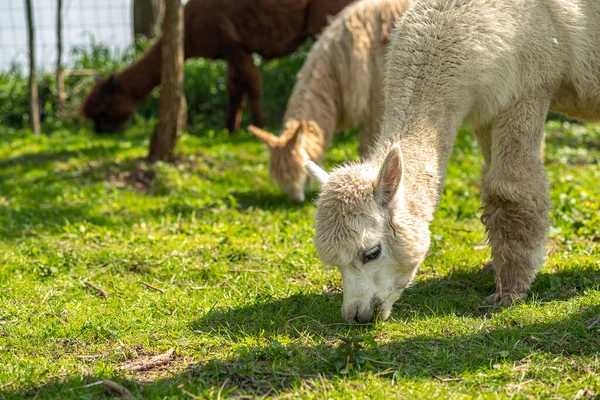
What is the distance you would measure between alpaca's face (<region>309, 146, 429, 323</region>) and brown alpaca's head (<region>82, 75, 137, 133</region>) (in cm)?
→ 672

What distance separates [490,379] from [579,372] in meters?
0.45

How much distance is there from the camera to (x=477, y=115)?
4711 mm

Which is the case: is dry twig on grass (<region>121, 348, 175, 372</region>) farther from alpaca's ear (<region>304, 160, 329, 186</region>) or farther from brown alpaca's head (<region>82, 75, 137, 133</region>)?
brown alpaca's head (<region>82, 75, 137, 133</region>)

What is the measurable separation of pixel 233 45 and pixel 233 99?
75 centimetres

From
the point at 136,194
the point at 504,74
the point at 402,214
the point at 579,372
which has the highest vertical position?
the point at 504,74

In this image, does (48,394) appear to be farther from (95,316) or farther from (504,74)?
(504,74)

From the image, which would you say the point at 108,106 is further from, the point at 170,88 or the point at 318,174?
the point at 318,174

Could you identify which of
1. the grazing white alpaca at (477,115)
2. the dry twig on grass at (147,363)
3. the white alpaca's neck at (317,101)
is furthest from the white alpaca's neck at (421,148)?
the white alpaca's neck at (317,101)

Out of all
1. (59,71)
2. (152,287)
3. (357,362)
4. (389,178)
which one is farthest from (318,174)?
(59,71)

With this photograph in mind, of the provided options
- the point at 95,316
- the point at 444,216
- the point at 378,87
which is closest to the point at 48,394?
the point at 95,316

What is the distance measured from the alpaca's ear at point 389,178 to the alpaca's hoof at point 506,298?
117 cm

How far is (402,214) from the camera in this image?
4.20m

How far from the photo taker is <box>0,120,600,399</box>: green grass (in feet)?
12.0

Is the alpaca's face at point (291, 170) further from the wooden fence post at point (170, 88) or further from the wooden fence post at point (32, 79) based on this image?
the wooden fence post at point (32, 79)
